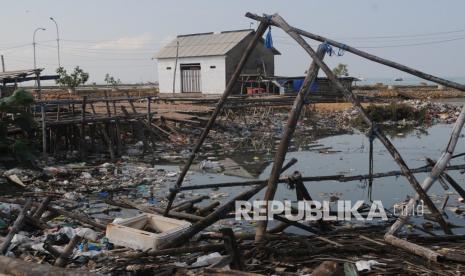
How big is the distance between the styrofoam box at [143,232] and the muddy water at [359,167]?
334cm

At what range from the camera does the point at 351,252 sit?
4.50 meters

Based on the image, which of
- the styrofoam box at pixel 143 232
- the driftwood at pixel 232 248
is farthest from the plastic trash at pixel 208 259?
the styrofoam box at pixel 143 232

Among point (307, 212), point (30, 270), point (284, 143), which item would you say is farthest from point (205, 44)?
point (30, 270)

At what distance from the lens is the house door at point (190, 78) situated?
3130 cm

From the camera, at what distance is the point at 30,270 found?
3.20 m

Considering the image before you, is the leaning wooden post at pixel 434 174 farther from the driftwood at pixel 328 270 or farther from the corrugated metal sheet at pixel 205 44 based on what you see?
the corrugated metal sheet at pixel 205 44

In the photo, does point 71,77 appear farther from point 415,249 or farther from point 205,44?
point 415,249

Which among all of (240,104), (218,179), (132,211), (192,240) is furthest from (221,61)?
(192,240)

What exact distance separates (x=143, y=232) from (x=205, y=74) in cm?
2630

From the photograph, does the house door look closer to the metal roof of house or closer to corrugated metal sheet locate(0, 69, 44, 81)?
the metal roof of house

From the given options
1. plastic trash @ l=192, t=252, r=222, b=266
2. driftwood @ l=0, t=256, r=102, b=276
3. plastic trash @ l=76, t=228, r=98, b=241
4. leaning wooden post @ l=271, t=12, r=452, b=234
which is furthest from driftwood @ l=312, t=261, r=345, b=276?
plastic trash @ l=76, t=228, r=98, b=241

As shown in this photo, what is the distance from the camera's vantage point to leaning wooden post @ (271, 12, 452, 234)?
4527 mm

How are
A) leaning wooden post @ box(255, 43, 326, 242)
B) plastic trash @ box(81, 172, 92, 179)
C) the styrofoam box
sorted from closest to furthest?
the styrofoam box
leaning wooden post @ box(255, 43, 326, 242)
plastic trash @ box(81, 172, 92, 179)

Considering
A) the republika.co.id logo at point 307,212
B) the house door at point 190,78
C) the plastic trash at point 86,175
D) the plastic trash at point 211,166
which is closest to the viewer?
the republika.co.id logo at point 307,212
